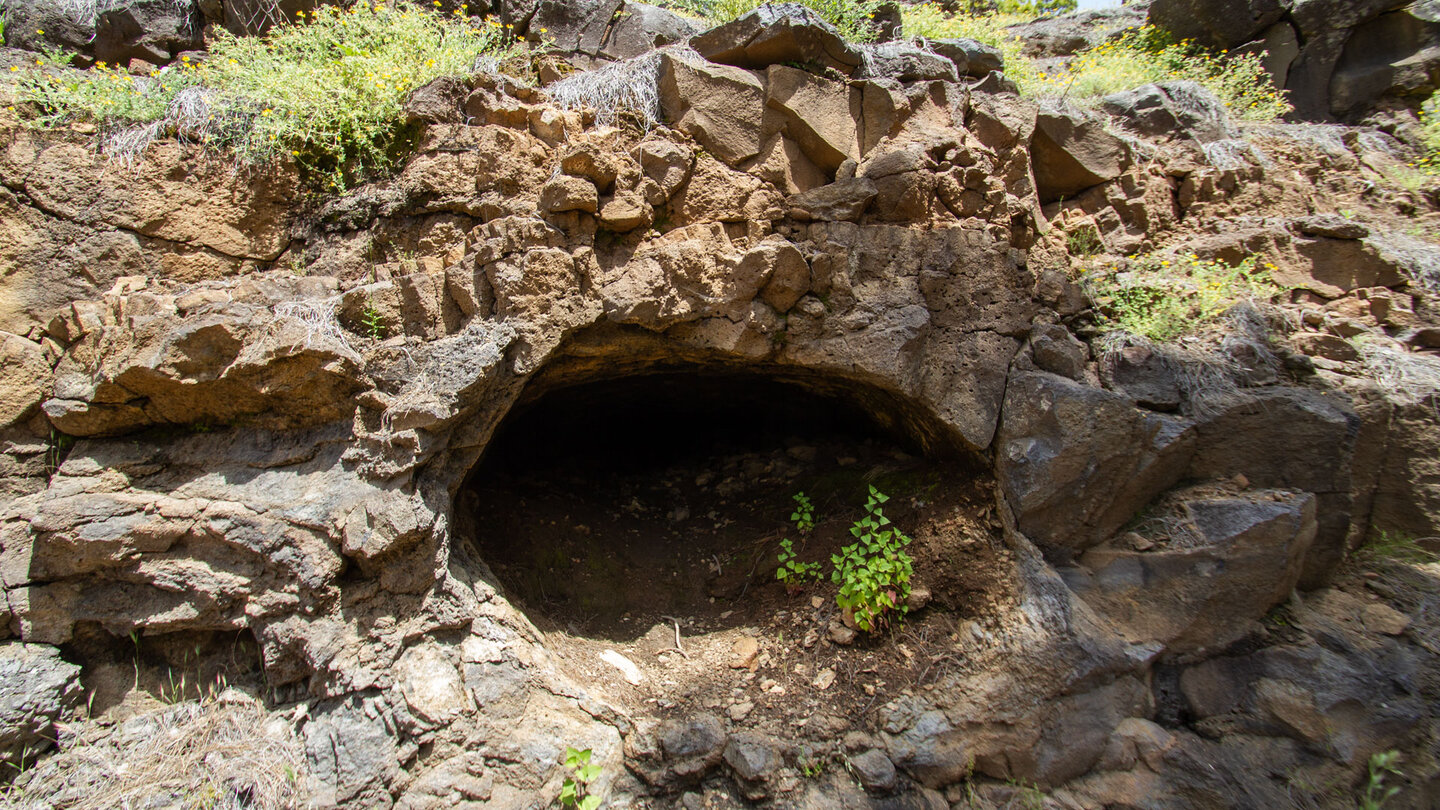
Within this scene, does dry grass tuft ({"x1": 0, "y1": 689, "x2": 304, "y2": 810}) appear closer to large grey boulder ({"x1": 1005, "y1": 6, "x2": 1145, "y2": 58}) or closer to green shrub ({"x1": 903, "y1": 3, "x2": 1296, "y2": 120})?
green shrub ({"x1": 903, "y1": 3, "x2": 1296, "y2": 120})

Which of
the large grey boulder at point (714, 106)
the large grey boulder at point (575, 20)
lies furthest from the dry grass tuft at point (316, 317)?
the large grey boulder at point (575, 20)

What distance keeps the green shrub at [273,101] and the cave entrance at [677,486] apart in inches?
66.0

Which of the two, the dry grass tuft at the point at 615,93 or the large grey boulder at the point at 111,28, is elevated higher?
the dry grass tuft at the point at 615,93

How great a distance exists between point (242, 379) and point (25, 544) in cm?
107

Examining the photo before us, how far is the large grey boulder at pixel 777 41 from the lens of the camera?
3.58 metres

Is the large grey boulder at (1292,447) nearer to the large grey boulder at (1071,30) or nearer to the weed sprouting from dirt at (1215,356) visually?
the weed sprouting from dirt at (1215,356)

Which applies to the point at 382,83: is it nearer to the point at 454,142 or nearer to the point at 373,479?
the point at 454,142

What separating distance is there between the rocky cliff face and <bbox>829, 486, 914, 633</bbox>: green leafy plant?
8.3 inches

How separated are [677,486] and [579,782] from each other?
9.03 feet

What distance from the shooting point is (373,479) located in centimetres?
286

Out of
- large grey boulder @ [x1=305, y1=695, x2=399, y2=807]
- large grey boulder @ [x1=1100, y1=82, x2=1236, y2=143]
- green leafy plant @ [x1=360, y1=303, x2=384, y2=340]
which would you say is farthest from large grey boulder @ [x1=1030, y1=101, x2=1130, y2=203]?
large grey boulder @ [x1=305, y1=695, x2=399, y2=807]

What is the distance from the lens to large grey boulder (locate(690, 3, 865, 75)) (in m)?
3.58

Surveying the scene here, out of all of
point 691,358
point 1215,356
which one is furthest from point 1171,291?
point 691,358

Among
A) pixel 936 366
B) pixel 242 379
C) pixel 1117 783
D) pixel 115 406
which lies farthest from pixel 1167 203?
pixel 115 406
